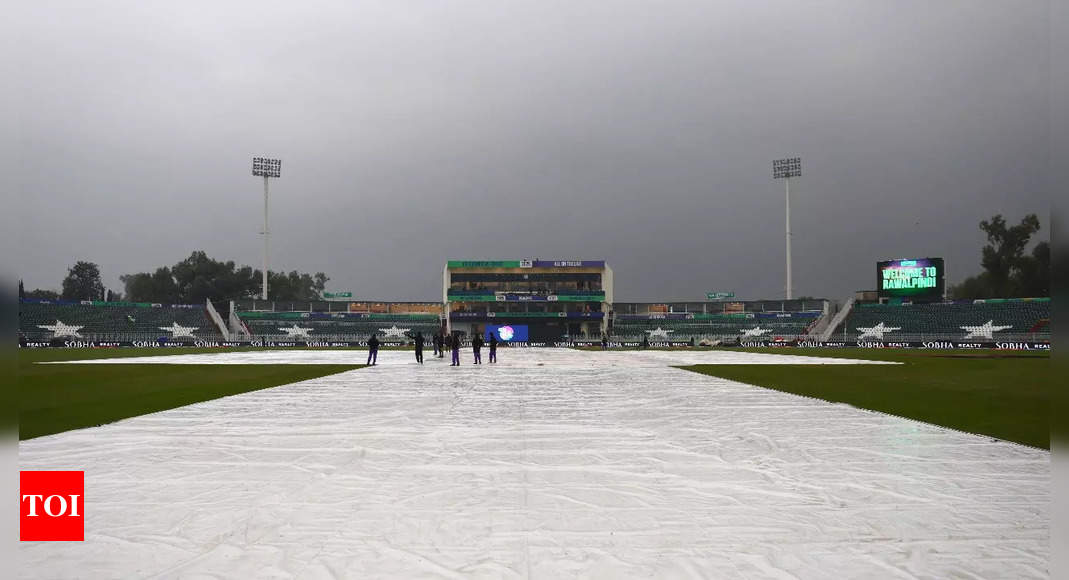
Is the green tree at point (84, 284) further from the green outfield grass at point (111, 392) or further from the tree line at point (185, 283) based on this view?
the green outfield grass at point (111, 392)

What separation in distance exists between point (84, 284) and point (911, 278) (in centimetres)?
13845

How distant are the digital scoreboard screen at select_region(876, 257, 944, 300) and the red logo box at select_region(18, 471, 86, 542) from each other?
262 feet

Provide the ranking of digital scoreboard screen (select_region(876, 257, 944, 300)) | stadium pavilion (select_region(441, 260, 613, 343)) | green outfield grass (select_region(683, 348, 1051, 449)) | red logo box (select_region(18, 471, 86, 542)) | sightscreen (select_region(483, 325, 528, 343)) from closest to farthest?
red logo box (select_region(18, 471, 86, 542)) < green outfield grass (select_region(683, 348, 1051, 449)) < digital scoreboard screen (select_region(876, 257, 944, 300)) < sightscreen (select_region(483, 325, 528, 343)) < stadium pavilion (select_region(441, 260, 613, 343))

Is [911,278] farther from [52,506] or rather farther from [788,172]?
[52,506]

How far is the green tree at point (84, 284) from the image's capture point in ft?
381

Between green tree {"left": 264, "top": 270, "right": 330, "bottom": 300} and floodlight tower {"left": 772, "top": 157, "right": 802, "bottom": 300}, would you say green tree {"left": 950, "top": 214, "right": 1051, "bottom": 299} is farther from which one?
green tree {"left": 264, "top": 270, "right": 330, "bottom": 300}

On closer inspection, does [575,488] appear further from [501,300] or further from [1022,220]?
[1022,220]

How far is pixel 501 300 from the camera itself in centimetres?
8994

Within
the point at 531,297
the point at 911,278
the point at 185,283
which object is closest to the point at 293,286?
the point at 185,283

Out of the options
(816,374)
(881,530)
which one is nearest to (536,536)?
(881,530)

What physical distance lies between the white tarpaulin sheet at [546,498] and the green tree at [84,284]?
5171 inches

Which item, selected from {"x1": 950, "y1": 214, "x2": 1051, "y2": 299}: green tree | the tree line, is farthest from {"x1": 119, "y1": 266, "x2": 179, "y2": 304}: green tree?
{"x1": 950, "y1": 214, "x2": 1051, "y2": 299}: green tree

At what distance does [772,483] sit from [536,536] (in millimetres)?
3153

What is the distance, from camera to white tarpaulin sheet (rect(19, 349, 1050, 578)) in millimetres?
4516
